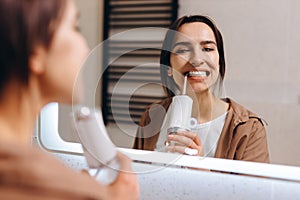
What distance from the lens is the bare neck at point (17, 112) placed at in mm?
459

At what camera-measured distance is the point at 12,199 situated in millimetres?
444

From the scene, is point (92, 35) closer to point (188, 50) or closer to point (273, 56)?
point (188, 50)

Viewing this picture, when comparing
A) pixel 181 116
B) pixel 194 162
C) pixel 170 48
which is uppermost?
pixel 170 48

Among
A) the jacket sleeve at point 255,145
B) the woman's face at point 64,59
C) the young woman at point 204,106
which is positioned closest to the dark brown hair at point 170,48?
the young woman at point 204,106

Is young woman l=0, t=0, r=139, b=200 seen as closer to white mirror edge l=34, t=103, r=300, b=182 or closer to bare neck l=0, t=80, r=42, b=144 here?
bare neck l=0, t=80, r=42, b=144

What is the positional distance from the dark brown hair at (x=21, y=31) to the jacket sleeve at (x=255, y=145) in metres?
0.45

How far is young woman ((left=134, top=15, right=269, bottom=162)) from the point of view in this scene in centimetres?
75

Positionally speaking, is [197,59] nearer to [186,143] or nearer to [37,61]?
[186,143]

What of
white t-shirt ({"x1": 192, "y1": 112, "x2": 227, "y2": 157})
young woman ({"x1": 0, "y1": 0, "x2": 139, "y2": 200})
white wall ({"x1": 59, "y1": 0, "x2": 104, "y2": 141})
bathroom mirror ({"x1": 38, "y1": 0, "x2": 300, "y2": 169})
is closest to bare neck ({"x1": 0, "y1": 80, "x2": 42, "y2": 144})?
young woman ({"x1": 0, "y1": 0, "x2": 139, "y2": 200})

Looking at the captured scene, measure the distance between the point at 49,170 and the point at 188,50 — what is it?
39cm

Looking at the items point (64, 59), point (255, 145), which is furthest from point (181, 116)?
point (64, 59)

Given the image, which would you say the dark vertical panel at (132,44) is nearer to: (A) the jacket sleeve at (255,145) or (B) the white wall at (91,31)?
(B) the white wall at (91,31)

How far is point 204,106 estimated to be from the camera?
75cm

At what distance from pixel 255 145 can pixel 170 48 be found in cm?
24
